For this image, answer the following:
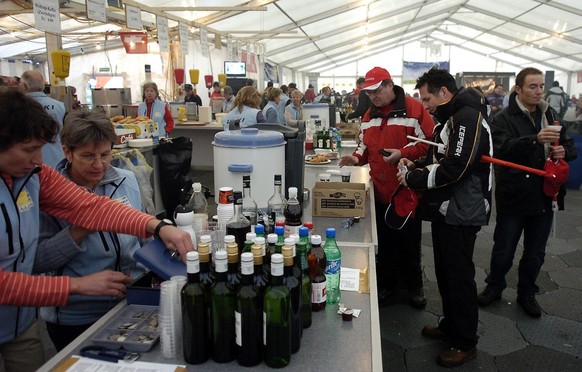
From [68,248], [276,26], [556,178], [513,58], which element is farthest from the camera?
[513,58]

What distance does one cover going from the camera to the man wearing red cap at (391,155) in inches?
125

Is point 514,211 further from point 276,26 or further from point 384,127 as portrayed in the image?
point 276,26

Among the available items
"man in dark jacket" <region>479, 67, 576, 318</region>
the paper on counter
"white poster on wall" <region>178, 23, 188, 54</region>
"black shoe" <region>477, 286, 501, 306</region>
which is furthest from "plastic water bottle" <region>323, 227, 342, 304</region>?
"white poster on wall" <region>178, 23, 188, 54</region>

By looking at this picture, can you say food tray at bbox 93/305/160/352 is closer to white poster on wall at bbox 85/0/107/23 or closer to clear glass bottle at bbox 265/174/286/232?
clear glass bottle at bbox 265/174/286/232

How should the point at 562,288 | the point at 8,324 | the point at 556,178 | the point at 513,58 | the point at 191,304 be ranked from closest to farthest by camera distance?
the point at 191,304 → the point at 8,324 → the point at 556,178 → the point at 562,288 → the point at 513,58

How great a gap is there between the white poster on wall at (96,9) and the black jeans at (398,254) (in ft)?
13.3

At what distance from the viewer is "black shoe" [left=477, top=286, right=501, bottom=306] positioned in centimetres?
344

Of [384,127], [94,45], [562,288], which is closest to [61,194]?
[384,127]

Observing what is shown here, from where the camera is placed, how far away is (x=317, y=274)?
1.55 meters

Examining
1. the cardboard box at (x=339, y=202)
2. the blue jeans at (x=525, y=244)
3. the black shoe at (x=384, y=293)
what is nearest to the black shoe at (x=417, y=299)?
the black shoe at (x=384, y=293)

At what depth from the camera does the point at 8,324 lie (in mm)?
1509

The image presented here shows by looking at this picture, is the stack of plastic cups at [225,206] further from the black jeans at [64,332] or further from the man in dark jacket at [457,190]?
the man in dark jacket at [457,190]

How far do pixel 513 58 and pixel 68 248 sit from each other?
2629cm

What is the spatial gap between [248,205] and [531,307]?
2.35m
